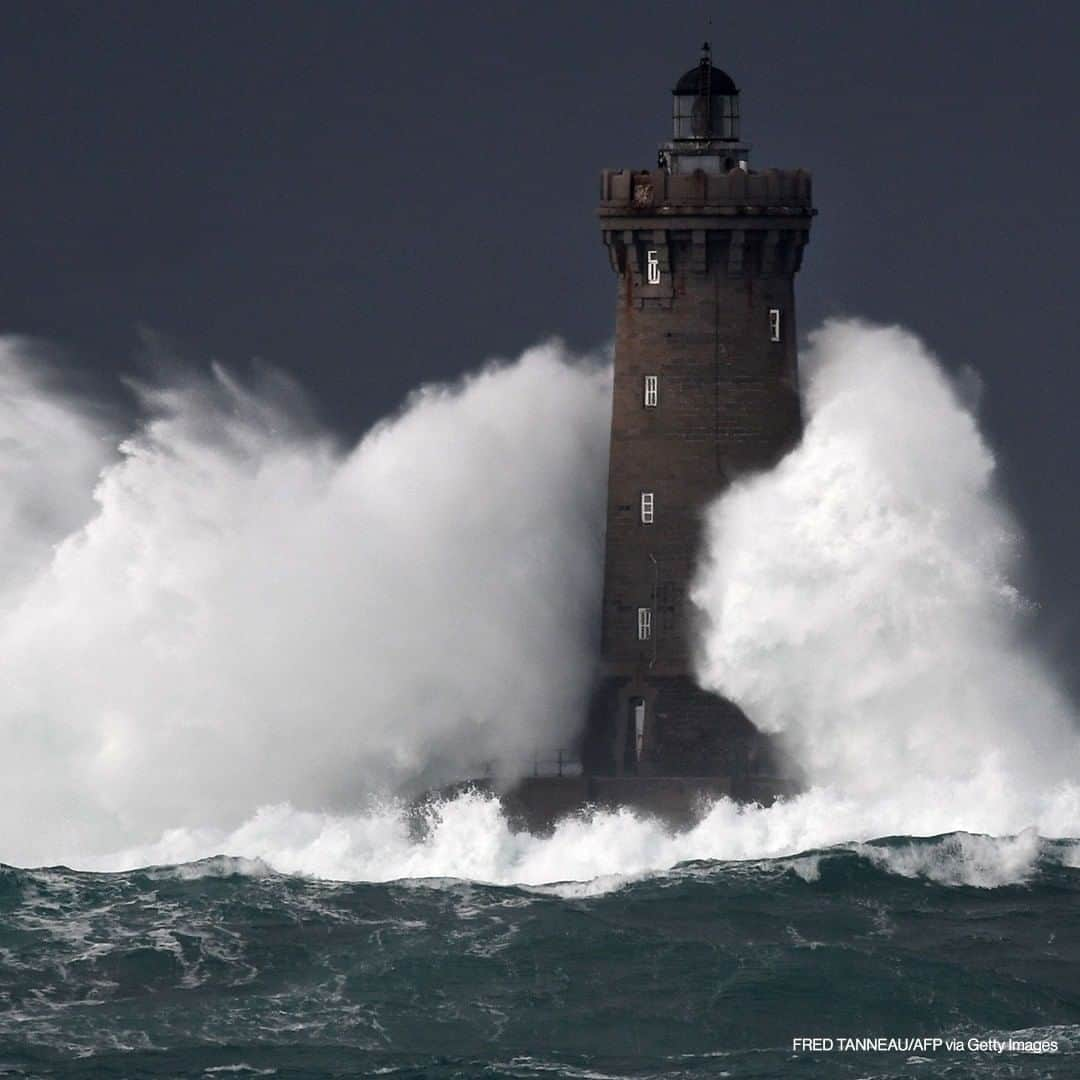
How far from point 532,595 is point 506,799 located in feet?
14.7

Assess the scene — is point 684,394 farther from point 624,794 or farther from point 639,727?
point 624,794

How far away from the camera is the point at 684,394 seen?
58.7m

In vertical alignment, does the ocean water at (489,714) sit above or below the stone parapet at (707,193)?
below

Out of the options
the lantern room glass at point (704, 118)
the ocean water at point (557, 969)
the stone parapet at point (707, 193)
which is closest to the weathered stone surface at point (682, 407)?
the stone parapet at point (707, 193)

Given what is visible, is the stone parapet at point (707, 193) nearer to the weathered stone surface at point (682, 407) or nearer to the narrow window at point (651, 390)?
the weathered stone surface at point (682, 407)

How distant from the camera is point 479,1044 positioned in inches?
1741

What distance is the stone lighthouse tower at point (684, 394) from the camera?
192 ft

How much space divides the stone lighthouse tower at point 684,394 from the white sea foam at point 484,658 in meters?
0.56

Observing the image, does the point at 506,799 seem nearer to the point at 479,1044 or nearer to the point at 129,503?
the point at 129,503

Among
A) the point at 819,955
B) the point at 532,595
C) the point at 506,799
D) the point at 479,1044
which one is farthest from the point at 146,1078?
the point at 532,595

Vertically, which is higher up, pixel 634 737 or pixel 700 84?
pixel 700 84

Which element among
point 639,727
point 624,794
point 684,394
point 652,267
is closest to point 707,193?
point 652,267

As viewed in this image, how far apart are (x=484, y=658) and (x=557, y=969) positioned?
13.0 metres

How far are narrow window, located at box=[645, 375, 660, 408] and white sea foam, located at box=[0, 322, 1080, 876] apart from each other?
2.07 m
